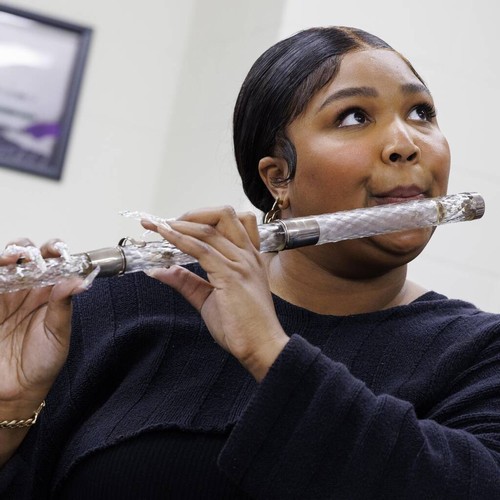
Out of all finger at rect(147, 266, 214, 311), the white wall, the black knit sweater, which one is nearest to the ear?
the black knit sweater

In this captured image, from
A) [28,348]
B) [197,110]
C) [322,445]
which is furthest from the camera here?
[197,110]

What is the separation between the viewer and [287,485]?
2.74 feet

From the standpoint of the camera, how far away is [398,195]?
109 cm

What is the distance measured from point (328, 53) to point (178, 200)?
147cm

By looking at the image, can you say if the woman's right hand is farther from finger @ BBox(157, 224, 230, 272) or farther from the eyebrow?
the eyebrow

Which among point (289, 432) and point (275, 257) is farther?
point (275, 257)

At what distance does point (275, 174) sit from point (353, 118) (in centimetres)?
14

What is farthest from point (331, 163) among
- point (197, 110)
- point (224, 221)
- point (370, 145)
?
point (197, 110)

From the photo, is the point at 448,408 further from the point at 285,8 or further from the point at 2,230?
the point at 2,230

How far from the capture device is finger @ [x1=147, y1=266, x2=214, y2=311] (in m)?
0.97

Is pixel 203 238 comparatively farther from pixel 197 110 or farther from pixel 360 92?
pixel 197 110

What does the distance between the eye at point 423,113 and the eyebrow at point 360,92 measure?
0.02m

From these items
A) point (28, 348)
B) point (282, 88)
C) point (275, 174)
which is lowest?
point (28, 348)

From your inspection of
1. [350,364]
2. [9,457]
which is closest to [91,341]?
[9,457]
